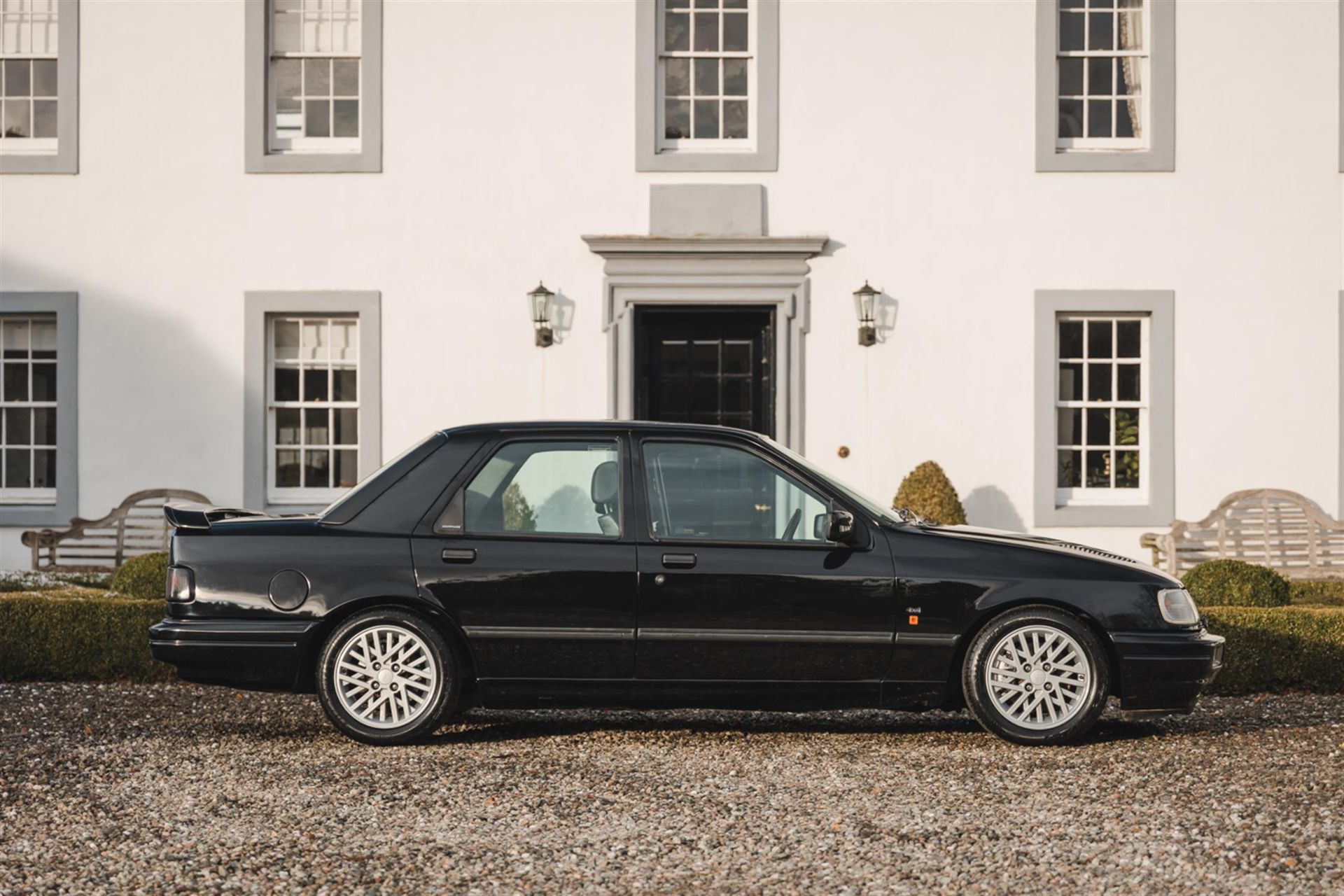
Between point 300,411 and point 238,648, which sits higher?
point 300,411

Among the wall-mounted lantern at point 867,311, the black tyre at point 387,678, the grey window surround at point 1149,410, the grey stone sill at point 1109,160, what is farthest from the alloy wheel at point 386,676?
the grey stone sill at point 1109,160

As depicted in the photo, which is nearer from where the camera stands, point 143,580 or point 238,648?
point 238,648

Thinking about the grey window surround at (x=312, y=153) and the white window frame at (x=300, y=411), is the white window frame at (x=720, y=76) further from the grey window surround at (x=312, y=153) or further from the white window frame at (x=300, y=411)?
the white window frame at (x=300, y=411)

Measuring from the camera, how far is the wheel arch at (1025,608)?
260 inches

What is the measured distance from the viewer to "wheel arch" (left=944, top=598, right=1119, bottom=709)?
6605mm

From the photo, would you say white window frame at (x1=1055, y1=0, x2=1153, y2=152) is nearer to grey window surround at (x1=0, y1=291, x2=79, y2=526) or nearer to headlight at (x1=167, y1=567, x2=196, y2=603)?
grey window surround at (x1=0, y1=291, x2=79, y2=526)

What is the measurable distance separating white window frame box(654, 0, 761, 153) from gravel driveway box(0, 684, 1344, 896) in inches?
264

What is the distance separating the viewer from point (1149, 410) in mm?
12914

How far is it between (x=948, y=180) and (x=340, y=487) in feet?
19.6

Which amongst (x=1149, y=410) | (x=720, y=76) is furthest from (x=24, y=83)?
(x=1149, y=410)

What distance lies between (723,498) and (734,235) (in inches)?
247

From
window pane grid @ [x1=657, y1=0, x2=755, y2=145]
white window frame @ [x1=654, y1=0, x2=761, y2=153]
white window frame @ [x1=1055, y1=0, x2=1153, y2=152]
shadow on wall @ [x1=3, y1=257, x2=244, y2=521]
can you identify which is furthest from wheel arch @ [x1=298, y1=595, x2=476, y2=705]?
white window frame @ [x1=1055, y1=0, x2=1153, y2=152]

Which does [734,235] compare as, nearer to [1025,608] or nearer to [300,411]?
[300,411]

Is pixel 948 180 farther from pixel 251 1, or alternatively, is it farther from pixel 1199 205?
pixel 251 1
